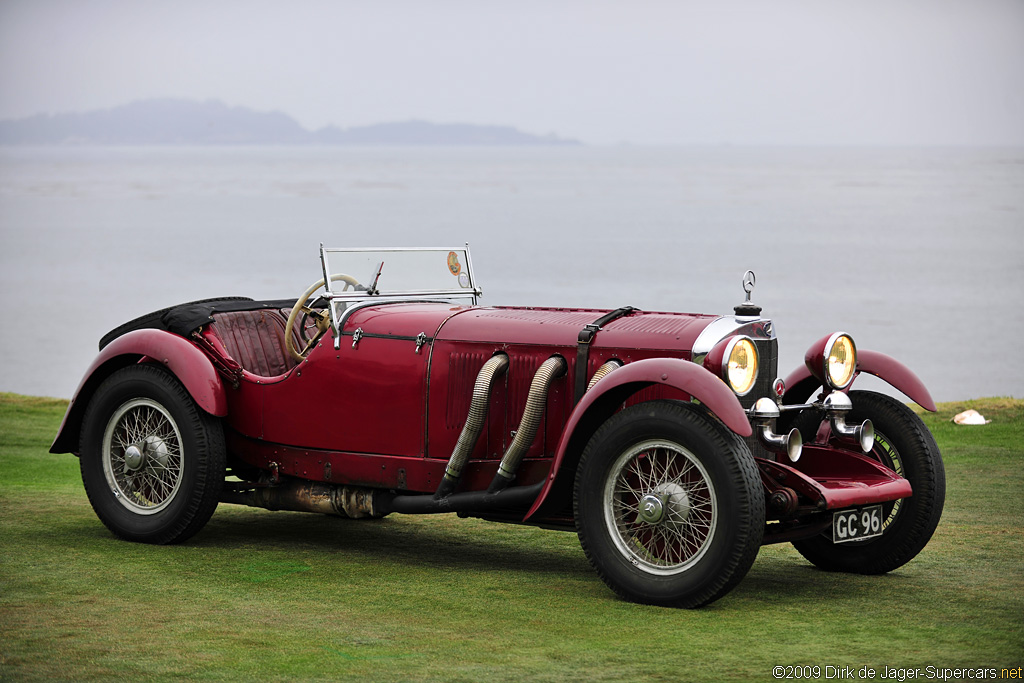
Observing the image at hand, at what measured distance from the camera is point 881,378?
646 cm

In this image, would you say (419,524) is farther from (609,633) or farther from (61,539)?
(609,633)

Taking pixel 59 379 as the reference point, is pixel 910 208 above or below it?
above

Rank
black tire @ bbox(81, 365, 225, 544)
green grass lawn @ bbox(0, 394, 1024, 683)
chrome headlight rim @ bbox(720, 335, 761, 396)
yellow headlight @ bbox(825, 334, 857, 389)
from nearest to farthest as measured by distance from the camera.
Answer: green grass lawn @ bbox(0, 394, 1024, 683) → chrome headlight rim @ bbox(720, 335, 761, 396) → yellow headlight @ bbox(825, 334, 857, 389) → black tire @ bbox(81, 365, 225, 544)

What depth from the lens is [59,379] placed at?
2570cm

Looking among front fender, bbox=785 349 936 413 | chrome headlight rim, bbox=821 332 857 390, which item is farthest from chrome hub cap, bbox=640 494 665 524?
front fender, bbox=785 349 936 413

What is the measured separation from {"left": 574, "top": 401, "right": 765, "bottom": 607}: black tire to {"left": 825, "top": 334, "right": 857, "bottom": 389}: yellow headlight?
958 millimetres

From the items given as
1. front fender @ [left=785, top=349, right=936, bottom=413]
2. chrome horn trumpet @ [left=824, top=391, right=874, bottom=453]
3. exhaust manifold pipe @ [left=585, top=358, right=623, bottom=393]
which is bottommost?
chrome horn trumpet @ [left=824, top=391, right=874, bottom=453]

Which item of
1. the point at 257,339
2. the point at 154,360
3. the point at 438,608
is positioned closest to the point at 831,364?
the point at 438,608

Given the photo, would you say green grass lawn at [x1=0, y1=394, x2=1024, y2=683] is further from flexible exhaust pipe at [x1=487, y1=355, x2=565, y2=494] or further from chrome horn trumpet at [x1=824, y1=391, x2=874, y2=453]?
chrome horn trumpet at [x1=824, y1=391, x2=874, y2=453]

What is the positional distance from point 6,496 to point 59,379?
18577 millimetres

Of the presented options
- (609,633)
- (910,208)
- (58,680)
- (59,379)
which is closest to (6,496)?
(58,680)

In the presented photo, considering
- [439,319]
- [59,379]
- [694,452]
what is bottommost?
[59,379]

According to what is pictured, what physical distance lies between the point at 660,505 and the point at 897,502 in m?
1.47

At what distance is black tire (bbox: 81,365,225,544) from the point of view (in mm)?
6711
